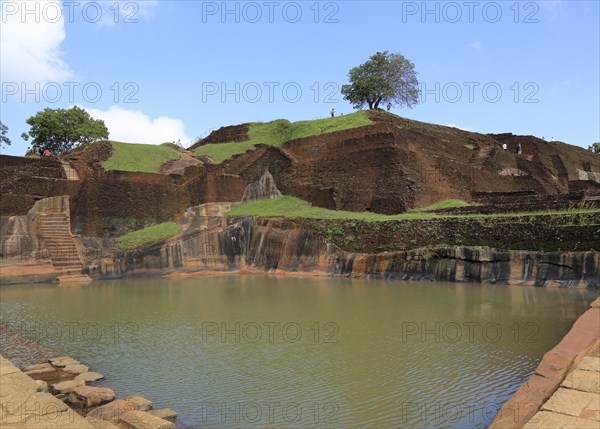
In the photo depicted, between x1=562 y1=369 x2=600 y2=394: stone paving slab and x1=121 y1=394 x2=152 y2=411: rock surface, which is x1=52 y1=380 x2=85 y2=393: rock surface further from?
x1=562 y1=369 x2=600 y2=394: stone paving slab

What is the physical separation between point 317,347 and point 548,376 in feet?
12.7

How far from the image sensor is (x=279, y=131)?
36.5 meters

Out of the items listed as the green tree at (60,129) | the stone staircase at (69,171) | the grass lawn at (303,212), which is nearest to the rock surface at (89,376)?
the grass lawn at (303,212)

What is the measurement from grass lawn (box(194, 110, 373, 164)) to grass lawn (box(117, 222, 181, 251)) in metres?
8.30

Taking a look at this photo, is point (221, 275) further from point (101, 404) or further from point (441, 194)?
point (101, 404)

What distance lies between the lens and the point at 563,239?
15648mm

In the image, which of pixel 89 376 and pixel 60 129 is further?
pixel 60 129

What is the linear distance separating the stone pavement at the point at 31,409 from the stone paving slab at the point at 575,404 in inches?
168

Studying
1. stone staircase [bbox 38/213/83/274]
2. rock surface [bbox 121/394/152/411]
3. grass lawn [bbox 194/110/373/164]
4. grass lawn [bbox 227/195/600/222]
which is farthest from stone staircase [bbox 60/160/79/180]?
rock surface [bbox 121/394/152/411]

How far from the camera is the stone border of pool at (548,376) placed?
178 inches

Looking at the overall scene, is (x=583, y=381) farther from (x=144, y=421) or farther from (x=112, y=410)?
(x=112, y=410)

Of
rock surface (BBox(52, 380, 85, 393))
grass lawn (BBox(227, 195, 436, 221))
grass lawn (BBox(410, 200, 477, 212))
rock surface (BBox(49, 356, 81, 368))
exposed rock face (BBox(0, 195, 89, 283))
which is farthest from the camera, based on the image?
grass lawn (BBox(410, 200, 477, 212))

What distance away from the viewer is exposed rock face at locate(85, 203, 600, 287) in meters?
15.5

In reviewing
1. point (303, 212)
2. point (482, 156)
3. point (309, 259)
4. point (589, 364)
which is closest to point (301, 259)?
point (309, 259)
